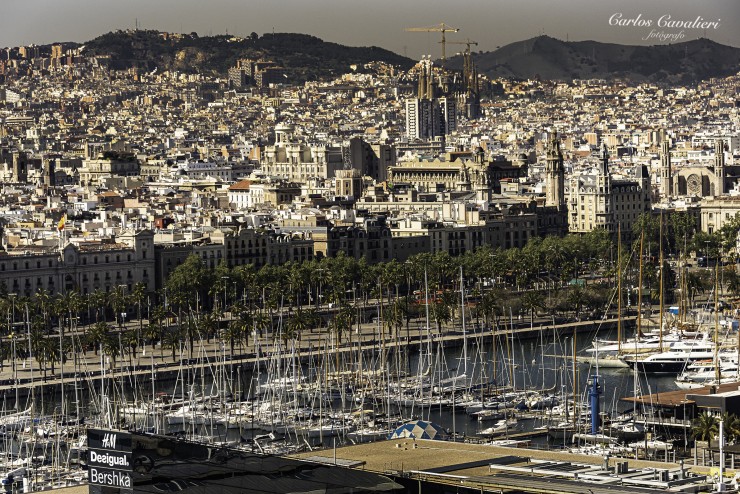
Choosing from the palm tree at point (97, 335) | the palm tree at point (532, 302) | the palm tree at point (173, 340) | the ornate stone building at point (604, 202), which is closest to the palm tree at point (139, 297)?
the palm tree at point (173, 340)

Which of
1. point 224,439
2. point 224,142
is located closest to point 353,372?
point 224,439

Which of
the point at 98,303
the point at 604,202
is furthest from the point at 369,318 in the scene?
the point at 604,202

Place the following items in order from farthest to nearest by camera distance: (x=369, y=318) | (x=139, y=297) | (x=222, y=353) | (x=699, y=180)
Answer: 1. (x=699, y=180)
2. (x=369, y=318)
3. (x=139, y=297)
4. (x=222, y=353)

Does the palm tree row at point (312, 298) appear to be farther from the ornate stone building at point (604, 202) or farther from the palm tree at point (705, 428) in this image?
the palm tree at point (705, 428)

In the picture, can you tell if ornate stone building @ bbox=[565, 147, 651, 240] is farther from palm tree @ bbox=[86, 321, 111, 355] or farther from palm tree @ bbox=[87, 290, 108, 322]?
palm tree @ bbox=[86, 321, 111, 355]

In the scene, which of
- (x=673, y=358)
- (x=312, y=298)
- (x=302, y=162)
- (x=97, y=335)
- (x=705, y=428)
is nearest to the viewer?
(x=705, y=428)

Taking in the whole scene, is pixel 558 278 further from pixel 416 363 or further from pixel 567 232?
pixel 416 363

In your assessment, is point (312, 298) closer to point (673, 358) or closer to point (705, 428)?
point (673, 358)

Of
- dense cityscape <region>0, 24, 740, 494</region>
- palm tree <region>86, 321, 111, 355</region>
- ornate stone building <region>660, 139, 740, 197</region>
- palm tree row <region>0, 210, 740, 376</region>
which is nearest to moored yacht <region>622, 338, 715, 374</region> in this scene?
dense cityscape <region>0, 24, 740, 494</region>
